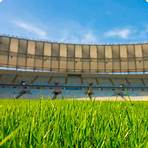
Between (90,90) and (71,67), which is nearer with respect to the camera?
(90,90)

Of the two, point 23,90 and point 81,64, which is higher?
point 81,64

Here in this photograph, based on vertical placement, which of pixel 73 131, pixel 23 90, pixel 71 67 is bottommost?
pixel 73 131

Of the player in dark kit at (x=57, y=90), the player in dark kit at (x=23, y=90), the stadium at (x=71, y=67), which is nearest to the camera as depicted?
the player in dark kit at (x=23, y=90)

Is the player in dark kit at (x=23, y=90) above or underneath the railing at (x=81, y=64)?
underneath

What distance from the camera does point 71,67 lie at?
5041 centimetres

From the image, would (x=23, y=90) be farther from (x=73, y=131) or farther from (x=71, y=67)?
(x=73, y=131)

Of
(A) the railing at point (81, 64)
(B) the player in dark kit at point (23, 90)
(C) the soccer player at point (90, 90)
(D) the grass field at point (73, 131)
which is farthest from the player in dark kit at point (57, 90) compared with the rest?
(D) the grass field at point (73, 131)

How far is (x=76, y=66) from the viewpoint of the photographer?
50.6 meters

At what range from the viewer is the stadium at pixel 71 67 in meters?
42.8

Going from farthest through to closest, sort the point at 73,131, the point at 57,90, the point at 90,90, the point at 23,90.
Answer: the point at 57,90, the point at 90,90, the point at 23,90, the point at 73,131

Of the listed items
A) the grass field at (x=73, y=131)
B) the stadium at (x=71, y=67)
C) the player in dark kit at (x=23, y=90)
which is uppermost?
the stadium at (x=71, y=67)

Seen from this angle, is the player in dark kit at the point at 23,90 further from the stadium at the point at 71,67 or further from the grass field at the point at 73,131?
the grass field at the point at 73,131

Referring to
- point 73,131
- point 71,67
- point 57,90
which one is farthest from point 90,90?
point 73,131

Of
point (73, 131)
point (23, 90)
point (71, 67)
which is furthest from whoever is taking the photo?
point (71, 67)
